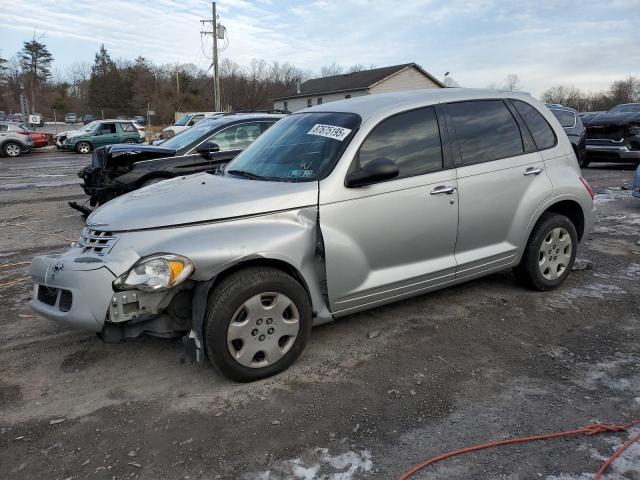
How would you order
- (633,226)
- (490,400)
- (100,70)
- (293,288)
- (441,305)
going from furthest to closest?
1. (100,70)
2. (633,226)
3. (441,305)
4. (293,288)
5. (490,400)

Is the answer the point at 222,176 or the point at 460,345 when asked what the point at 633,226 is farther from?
the point at 222,176

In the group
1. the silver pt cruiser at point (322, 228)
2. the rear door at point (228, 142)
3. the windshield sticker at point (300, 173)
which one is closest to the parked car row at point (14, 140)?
the rear door at point (228, 142)

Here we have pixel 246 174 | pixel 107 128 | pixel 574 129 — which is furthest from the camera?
pixel 107 128

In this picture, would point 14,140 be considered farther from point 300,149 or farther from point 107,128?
point 300,149

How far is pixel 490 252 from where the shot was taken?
431 cm

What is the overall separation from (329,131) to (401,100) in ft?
2.15

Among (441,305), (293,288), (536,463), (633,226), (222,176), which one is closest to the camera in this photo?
(536,463)

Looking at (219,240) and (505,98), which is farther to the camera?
(505,98)

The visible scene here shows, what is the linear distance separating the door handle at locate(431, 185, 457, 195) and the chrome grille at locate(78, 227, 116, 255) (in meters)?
2.30

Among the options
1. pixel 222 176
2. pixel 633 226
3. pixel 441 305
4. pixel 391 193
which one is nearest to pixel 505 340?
pixel 441 305

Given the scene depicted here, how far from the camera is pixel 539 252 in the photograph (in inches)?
182

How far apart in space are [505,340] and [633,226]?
16.4ft

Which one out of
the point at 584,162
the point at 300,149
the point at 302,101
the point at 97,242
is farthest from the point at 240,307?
the point at 302,101

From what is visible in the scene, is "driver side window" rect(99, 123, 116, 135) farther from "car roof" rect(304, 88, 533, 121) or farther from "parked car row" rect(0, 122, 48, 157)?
"car roof" rect(304, 88, 533, 121)
